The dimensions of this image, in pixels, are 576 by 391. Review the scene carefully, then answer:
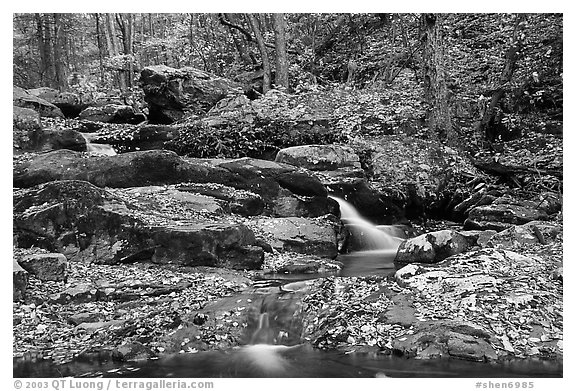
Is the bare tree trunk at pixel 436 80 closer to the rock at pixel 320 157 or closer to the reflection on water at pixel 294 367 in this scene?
the rock at pixel 320 157

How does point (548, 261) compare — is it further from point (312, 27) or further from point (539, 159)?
point (312, 27)

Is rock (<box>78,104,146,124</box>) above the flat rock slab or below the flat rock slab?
above

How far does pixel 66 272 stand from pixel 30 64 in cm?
1701

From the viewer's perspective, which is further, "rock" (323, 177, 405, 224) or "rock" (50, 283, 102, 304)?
"rock" (323, 177, 405, 224)

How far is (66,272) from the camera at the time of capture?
5.69 metres

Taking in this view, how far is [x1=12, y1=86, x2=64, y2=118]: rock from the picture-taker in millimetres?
12867

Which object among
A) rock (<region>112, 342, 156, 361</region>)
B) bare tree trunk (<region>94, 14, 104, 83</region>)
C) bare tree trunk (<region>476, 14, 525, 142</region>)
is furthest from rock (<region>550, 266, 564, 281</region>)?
bare tree trunk (<region>94, 14, 104, 83</region>)

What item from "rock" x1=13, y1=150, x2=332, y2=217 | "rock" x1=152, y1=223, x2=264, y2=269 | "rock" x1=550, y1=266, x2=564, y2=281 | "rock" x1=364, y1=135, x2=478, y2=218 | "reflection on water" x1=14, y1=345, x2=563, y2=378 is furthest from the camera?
"rock" x1=364, y1=135, x2=478, y2=218

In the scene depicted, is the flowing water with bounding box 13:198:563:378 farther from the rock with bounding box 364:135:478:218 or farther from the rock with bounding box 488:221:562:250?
the rock with bounding box 364:135:478:218

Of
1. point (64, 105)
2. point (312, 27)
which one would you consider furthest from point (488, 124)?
point (64, 105)

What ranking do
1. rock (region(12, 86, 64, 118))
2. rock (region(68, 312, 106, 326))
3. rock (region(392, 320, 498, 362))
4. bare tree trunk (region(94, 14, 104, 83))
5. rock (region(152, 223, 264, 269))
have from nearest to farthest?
rock (region(392, 320, 498, 362)), rock (region(68, 312, 106, 326)), rock (region(152, 223, 264, 269)), rock (region(12, 86, 64, 118)), bare tree trunk (region(94, 14, 104, 83))

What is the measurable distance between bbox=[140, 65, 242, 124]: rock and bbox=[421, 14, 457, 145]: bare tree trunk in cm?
577

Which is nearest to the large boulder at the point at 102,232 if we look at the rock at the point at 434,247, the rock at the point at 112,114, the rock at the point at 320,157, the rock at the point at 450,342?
the rock at the point at 434,247

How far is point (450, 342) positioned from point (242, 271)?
3225mm
